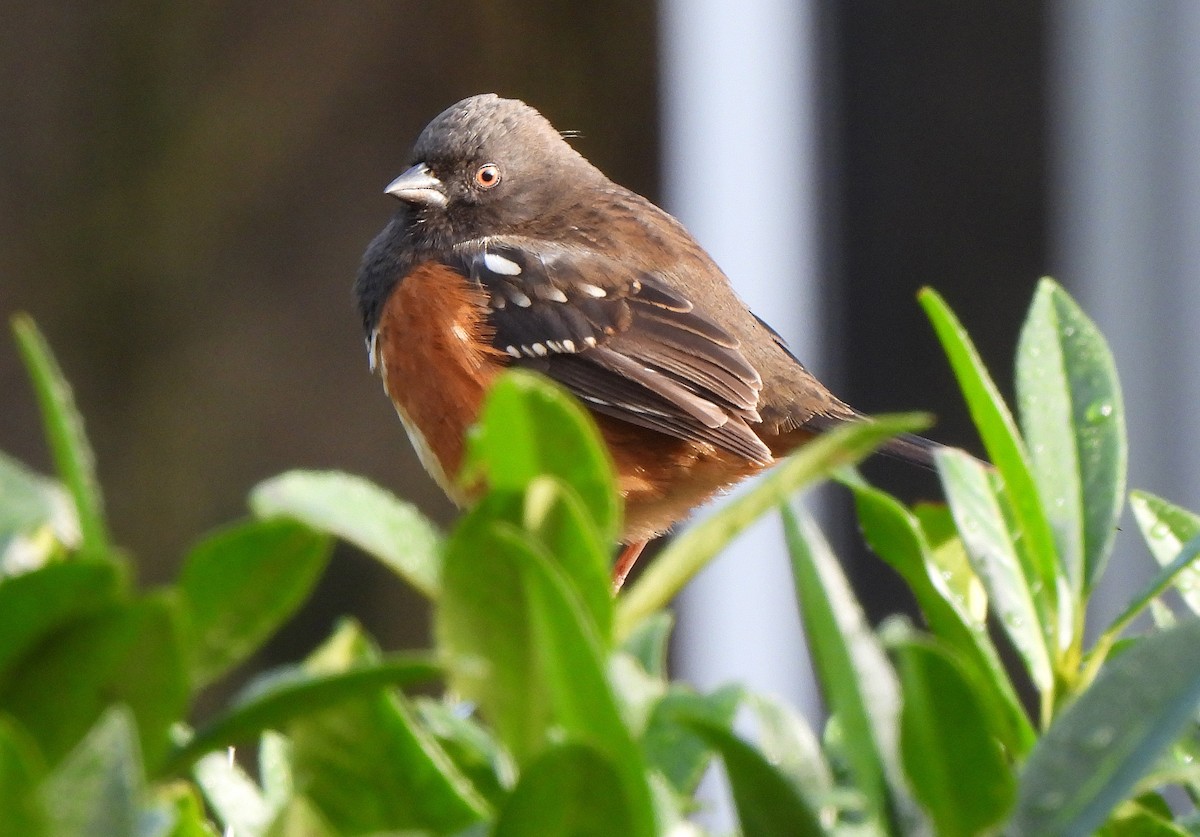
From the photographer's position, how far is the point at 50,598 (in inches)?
23.4

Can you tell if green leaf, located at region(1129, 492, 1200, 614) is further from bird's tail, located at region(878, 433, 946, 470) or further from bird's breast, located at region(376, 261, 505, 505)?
bird's breast, located at region(376, 261, 505, 505)

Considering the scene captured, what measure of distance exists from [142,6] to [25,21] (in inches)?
14.9

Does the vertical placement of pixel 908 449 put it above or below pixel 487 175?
below

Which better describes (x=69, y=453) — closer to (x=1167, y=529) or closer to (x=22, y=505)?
(x=22, y=505)

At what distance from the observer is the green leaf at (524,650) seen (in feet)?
1.90

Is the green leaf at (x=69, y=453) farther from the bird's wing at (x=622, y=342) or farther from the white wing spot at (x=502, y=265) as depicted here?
the white wing spot at (x=502, y=265)

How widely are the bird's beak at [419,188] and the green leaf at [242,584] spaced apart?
2.60 m

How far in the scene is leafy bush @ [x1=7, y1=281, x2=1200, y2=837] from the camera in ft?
1.91

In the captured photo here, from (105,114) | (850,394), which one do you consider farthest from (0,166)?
(850,394)

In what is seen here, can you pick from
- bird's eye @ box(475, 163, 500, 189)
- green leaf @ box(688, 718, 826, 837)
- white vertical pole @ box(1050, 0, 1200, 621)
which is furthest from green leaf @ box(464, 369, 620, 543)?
white vertical pole @ box(1050, 0, 1200, 621)

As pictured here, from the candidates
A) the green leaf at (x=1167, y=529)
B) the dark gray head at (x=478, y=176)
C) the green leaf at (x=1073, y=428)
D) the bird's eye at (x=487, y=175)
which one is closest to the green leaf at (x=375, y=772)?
the green leaf at (x=1073, y=428)

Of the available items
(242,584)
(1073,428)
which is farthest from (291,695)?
(1073,428)

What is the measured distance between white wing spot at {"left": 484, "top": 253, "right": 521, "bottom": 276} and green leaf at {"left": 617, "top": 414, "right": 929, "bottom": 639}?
2421 mm

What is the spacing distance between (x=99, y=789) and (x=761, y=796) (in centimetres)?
26
